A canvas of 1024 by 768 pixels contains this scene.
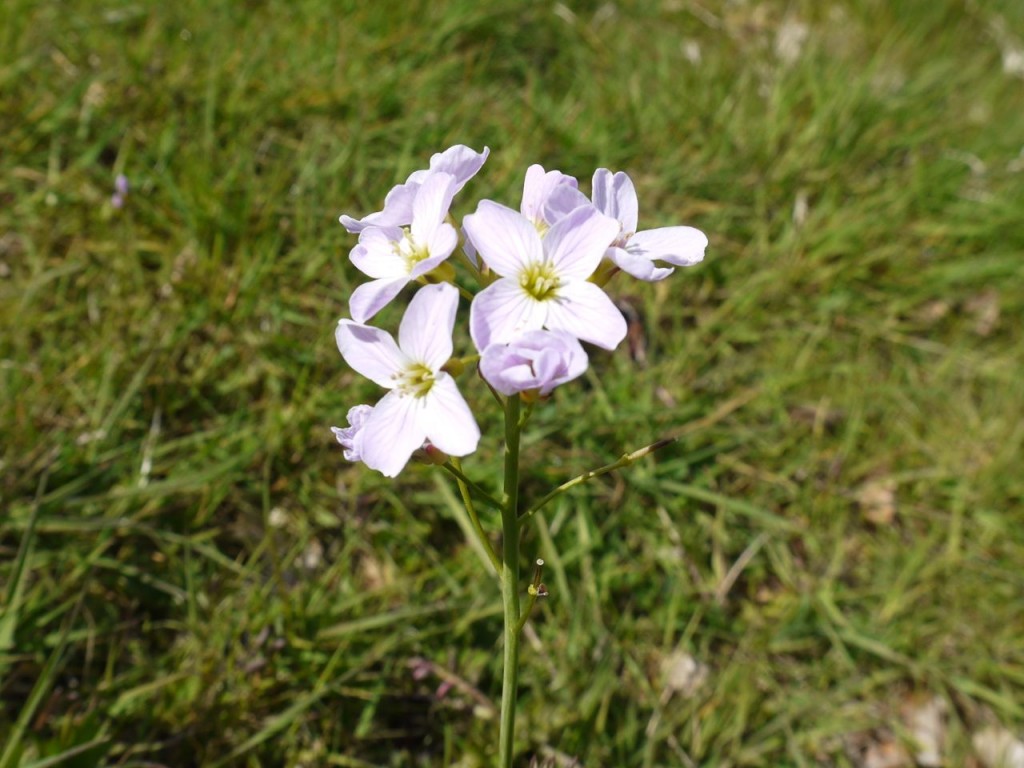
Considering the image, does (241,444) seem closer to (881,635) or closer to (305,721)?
(305,721)

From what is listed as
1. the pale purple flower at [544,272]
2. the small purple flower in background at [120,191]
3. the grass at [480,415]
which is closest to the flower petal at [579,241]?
the pale purple flower at [544,272]

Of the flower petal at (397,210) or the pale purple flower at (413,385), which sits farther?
the flower petal at (397,210)

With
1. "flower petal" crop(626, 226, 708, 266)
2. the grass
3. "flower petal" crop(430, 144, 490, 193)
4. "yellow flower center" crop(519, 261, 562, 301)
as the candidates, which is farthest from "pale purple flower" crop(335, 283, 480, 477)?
the grass

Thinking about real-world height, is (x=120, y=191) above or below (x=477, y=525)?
below

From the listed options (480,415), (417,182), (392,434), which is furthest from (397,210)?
(480,415)

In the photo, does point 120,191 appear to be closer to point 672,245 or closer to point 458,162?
point 458,162

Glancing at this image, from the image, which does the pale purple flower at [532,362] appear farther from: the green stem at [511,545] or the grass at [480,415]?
the grass at [480,415]

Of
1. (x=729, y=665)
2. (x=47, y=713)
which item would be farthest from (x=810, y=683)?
(x=47, y=713)
